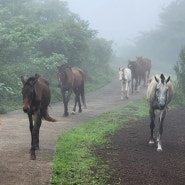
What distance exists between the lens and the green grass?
8055 millimetres

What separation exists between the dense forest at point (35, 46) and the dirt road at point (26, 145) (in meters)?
2.57

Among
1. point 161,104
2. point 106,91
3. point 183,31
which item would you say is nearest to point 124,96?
point 106,91

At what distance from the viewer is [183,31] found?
180 ft

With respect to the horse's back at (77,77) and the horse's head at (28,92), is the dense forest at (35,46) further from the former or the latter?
the horse's head at (28,92)

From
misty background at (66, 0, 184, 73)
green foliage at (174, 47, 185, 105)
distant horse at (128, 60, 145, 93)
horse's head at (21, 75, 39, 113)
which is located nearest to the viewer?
horse's head at (21, 75, 39, 113)

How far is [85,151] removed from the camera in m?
10.4

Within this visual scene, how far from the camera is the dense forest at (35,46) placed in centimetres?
2064

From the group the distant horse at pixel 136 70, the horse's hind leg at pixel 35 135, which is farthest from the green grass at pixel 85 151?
the distant horse at pixel 136 70

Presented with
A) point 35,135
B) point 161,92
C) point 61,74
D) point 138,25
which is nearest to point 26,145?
point 35,135

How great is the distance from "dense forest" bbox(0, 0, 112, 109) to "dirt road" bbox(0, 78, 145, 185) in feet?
8.42

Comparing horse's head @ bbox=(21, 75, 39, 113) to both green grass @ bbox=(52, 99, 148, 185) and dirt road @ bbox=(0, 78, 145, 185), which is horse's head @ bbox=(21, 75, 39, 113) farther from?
green grass @ bbox=(52, 99, 148, 185)

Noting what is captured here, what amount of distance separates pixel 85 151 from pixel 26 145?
1.73m

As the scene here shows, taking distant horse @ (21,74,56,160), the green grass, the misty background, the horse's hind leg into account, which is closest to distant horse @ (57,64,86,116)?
the green grass

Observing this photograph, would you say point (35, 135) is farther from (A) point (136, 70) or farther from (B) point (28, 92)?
(A) point (136, 70)
